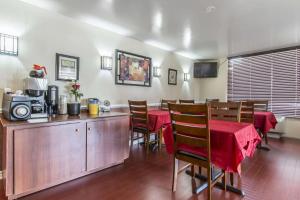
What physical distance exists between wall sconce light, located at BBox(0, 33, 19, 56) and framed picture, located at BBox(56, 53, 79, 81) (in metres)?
0.54

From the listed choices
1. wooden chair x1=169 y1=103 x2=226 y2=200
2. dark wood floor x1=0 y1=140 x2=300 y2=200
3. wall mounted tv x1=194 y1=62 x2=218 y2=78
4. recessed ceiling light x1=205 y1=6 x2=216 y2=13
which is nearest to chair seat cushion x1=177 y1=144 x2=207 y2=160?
wooden chair x1=169 y1=103 x2=226 y2=200

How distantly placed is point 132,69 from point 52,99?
186 centimetres

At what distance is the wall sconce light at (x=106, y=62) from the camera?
353 cm

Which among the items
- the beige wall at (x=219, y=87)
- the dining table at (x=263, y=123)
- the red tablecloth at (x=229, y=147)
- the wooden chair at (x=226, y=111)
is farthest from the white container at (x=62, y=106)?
the beige wall at (x=219, y=87)

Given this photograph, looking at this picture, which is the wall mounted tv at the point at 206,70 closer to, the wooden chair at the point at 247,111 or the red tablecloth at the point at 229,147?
the wooden chair at the point at 247,111

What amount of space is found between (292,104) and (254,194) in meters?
3.75

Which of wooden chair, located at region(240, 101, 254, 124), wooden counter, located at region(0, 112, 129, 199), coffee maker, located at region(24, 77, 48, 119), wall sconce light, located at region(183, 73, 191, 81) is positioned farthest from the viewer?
wall sconce light, located at region(183, 73, 191, 81)

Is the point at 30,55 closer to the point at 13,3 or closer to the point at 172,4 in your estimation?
the point at 13,3

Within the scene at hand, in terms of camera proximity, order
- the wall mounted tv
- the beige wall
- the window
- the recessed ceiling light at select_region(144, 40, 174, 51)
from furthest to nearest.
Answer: the wall mounted tv → the beige wall → the window → the recessed ceiling light at select_region(144, 40, 174, 51)

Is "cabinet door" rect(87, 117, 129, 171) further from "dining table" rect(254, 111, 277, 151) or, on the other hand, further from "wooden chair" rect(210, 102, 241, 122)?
"dining table" rect(254, 111, 277, 151)

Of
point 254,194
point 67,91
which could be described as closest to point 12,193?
point 67,91

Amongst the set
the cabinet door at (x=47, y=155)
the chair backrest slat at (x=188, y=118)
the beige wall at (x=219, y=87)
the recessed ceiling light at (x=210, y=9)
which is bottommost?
the cabinet door at (x=47, y=155)

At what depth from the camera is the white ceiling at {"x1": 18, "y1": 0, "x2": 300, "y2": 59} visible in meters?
2.61

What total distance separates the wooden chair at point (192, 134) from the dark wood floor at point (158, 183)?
0.75ft
